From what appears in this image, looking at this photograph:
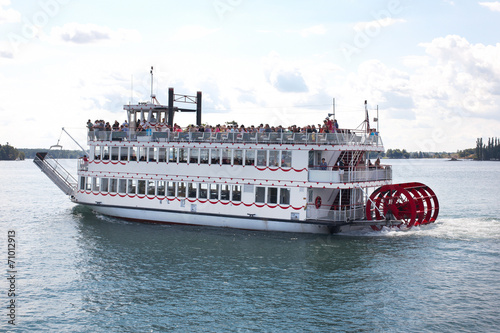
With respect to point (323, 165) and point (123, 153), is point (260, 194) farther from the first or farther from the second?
point (123, 153)

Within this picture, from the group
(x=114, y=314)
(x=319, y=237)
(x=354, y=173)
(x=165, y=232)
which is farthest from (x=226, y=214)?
(x=114, y=314)

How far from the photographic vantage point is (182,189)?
33.0 meters

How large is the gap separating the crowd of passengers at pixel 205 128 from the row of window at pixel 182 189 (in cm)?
351

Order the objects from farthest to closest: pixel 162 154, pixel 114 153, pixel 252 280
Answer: pixel 114 153 < pixel 162 154 < pixel 252 280

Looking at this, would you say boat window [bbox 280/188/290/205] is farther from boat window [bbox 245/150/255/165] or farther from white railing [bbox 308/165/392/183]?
boat window [bbox 245/150/255/165]

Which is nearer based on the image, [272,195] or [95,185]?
[272,195]

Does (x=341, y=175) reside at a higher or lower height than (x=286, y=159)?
lower

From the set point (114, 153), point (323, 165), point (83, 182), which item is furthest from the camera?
point (83, 182)

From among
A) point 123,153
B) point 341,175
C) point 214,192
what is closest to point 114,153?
point 123,153

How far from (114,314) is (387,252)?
14.5 metres

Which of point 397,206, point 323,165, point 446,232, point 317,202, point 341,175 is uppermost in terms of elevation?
point 323,165

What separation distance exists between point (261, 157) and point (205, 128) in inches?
178

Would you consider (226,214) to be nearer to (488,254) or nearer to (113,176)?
(113,176)

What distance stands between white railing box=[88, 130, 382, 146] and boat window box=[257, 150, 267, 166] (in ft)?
2.19
